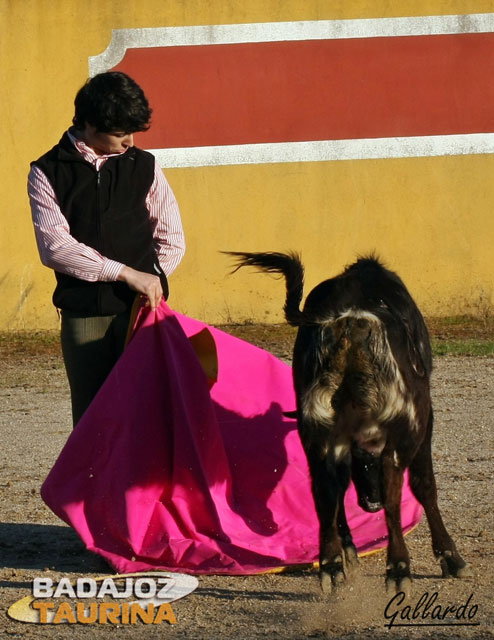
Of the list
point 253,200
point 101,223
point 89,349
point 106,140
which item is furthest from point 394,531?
point 253,200

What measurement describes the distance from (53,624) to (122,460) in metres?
0.82

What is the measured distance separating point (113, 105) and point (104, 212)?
0.47 metres

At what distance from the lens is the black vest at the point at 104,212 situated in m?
4.67

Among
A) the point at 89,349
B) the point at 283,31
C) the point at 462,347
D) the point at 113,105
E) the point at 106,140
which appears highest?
the point at 283,31

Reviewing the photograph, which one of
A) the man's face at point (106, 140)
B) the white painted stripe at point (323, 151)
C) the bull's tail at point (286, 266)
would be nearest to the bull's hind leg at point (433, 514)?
the bull's tail at point (286, 266)

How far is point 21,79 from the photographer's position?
11.5 metres

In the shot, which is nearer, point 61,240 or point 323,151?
point 61,240

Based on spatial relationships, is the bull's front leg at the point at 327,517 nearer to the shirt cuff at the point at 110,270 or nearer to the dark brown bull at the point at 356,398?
the dark brown bull at the point at 356,398

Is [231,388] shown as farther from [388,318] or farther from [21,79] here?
[21,79]

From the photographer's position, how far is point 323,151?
11523 mm

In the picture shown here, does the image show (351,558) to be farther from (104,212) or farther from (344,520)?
(104,212)

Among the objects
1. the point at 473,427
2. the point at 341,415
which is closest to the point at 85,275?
the point at 341,415

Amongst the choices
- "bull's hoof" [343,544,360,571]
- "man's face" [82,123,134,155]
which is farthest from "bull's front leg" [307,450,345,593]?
"man's face" [82,123,134,155]

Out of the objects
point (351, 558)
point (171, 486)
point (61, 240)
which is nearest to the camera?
point (351, 558)
